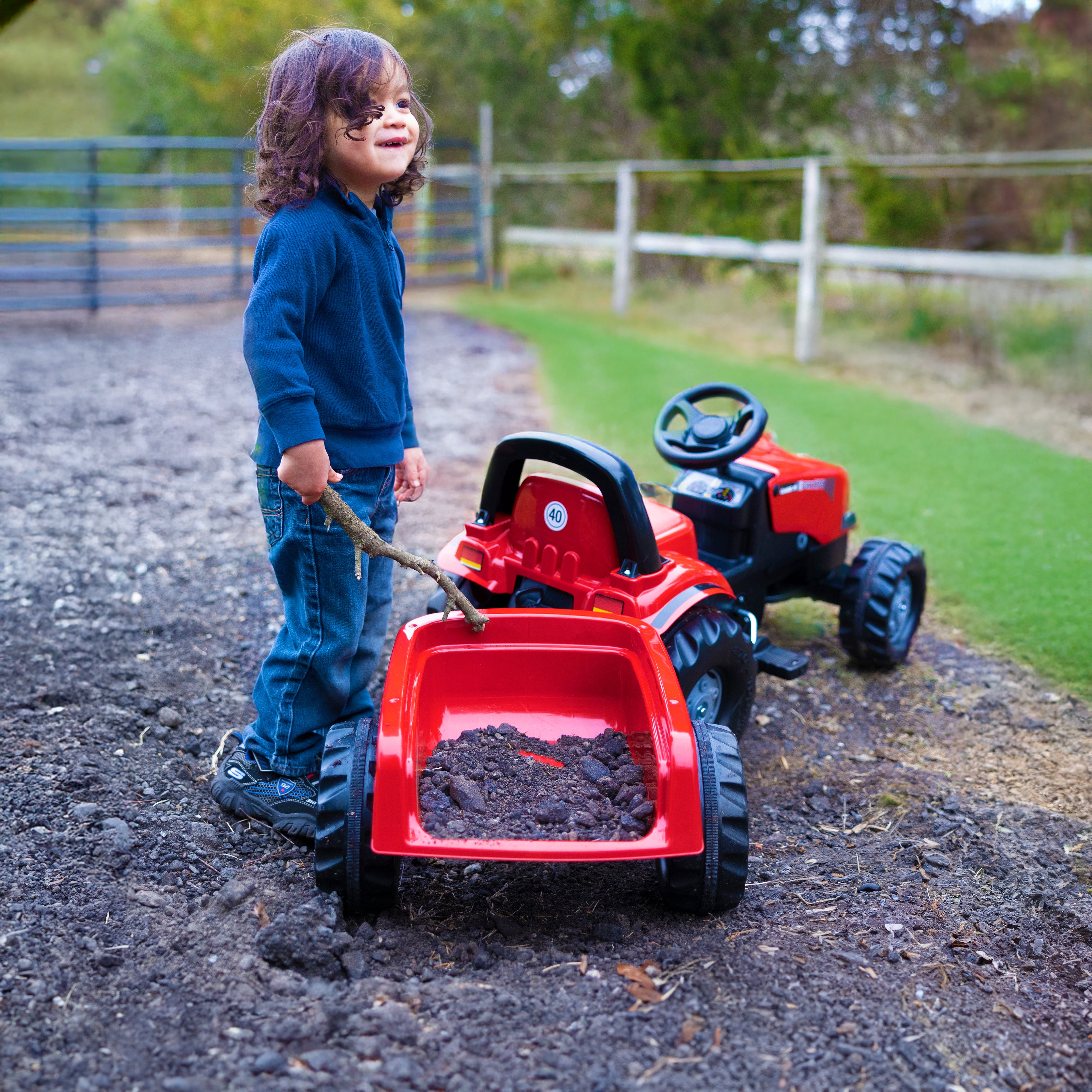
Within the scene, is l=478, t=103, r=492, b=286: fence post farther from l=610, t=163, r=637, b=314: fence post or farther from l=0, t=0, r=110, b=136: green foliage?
l=0, t=0, r=110, b=136: green foliage

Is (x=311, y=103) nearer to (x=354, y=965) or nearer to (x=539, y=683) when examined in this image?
(x=539, y=683)

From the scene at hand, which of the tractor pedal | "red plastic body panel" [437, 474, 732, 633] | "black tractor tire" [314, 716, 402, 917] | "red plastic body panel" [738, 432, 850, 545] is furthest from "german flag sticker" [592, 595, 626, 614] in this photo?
"red plastic body panel" [738, 432, 850, 545]

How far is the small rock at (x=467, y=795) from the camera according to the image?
2049 mm

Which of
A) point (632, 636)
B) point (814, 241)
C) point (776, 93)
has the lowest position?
point (632, 636)

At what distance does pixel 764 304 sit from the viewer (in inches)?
398

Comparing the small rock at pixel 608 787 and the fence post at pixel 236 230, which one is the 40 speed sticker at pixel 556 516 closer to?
the small rock at pixel 608 787

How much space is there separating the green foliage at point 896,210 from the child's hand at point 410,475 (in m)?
6.50

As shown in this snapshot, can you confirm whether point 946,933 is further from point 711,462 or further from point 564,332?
point 564,332

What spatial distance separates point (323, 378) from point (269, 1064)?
3.98 feet

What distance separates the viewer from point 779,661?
2908 mm

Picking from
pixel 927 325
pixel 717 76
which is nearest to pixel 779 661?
pixel 927 325

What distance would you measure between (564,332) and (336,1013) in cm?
810

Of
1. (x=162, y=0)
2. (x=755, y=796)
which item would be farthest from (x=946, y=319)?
(x=162, y=0)

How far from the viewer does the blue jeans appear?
221cm
